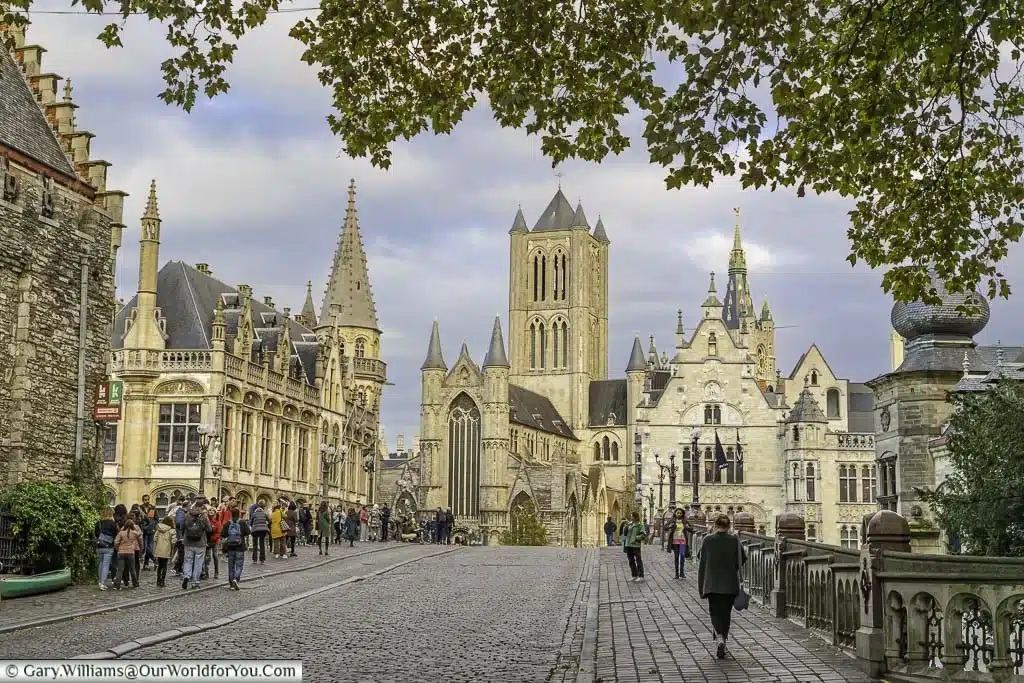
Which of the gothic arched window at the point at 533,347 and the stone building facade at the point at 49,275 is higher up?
the gothic arched window at the point at 533,347

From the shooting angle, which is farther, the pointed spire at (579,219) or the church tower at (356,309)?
the pointed spire at (579,219)

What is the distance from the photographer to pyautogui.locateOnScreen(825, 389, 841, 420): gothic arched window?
348ft

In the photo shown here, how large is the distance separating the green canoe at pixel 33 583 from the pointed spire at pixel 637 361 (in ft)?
315

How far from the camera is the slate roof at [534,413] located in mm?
106375

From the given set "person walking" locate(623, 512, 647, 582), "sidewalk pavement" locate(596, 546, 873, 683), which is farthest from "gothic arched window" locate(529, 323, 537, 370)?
"sidewalk pavement" locate(596, 546, 873, 683)

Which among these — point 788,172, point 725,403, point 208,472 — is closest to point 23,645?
point 788,172

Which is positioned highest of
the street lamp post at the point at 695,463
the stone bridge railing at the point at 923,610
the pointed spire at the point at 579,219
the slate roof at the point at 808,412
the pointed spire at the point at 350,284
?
the pointed spire at the point at 579,219

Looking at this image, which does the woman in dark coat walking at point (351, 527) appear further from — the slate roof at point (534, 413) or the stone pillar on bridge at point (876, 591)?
the slate roof at point (534, 413)

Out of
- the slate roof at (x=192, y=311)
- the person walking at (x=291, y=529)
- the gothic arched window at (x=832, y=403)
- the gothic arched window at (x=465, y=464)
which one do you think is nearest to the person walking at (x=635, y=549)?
the person walking at (x=291, y=529)

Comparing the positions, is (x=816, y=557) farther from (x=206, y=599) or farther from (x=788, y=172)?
(x=206, y=599)

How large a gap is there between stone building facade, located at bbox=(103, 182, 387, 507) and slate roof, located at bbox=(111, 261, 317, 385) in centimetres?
5

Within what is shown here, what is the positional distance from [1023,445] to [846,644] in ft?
32.4

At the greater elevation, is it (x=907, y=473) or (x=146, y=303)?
(x=146, y=303)

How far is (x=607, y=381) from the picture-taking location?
404 feet
